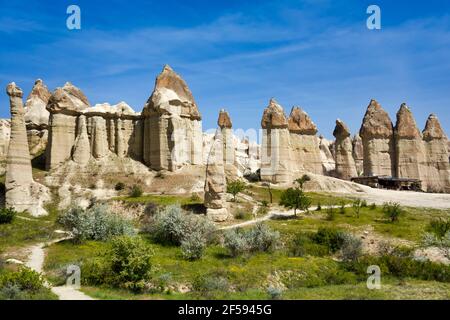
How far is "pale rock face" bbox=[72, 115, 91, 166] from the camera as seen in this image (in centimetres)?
5772

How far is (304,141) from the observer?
71.9 metres

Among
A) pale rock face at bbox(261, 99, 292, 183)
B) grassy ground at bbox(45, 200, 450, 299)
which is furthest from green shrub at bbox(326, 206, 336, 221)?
pale rock face at bbox(261, 99, 292, 183)

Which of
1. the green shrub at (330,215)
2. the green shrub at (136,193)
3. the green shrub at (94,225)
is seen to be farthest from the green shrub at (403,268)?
the green shrub at (136,193)

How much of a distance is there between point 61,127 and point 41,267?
121ft

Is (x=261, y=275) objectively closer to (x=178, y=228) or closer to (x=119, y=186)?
(x=178, y=228)

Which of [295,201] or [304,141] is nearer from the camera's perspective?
[295,201]

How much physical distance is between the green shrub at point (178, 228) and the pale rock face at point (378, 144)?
45728 millimetres

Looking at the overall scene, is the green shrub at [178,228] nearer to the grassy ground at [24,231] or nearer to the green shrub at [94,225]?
the green shrub at [94,225]

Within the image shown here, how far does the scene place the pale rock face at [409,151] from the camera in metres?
71.8

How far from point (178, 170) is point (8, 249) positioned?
3037 cm

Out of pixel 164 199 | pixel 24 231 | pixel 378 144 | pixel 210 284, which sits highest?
pixel 378 144

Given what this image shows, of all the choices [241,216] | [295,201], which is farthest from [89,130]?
[295,201]
